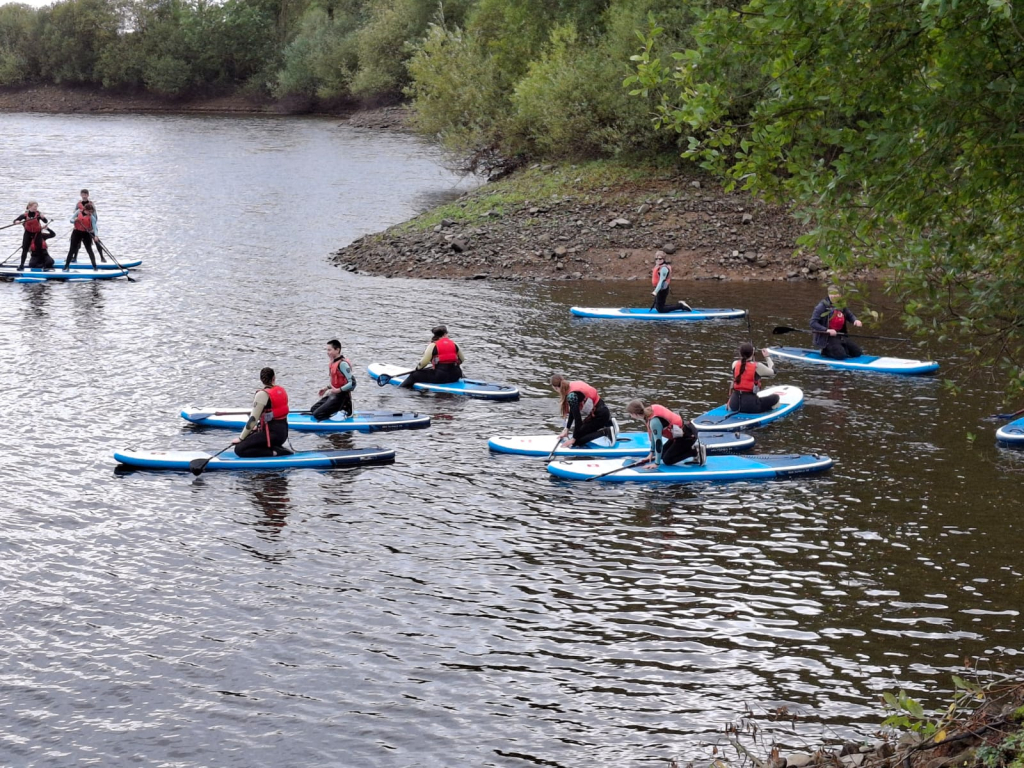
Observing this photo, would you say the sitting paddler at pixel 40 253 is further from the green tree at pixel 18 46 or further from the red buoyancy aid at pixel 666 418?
the green tree at pixel 18 46

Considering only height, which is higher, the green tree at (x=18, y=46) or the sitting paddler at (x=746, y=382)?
the green tree at (x=18, y=46)

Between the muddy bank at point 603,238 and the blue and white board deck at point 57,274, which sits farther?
the muddy bank at point 603,238

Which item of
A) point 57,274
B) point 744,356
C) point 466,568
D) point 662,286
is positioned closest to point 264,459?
point 466,568

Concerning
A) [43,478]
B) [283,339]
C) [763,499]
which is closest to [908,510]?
[763,499]

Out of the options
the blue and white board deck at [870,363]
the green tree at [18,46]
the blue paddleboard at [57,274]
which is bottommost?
the blue and white board deck at [870,363]

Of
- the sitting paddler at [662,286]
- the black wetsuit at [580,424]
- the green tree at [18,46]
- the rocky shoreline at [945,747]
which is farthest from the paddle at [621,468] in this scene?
the green tree at [18,46]

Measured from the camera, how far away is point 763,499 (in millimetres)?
17219

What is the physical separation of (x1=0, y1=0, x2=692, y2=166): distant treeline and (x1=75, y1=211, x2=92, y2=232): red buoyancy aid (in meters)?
17.8

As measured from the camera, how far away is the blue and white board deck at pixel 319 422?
20.5 m

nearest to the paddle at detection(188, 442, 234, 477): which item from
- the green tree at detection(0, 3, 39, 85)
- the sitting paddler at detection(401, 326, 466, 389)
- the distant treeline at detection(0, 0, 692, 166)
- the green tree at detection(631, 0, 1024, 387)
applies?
the sitting paddler at detection(401, 326, 466, 389)

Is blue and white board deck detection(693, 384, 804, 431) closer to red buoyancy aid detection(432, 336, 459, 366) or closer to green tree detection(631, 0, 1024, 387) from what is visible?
red buoyancy aid detection(432, 336, 459, 366)

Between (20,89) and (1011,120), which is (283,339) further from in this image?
(20,89)

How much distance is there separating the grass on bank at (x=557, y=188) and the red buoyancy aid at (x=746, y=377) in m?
19.3

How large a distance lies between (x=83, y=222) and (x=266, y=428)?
18.7 m
